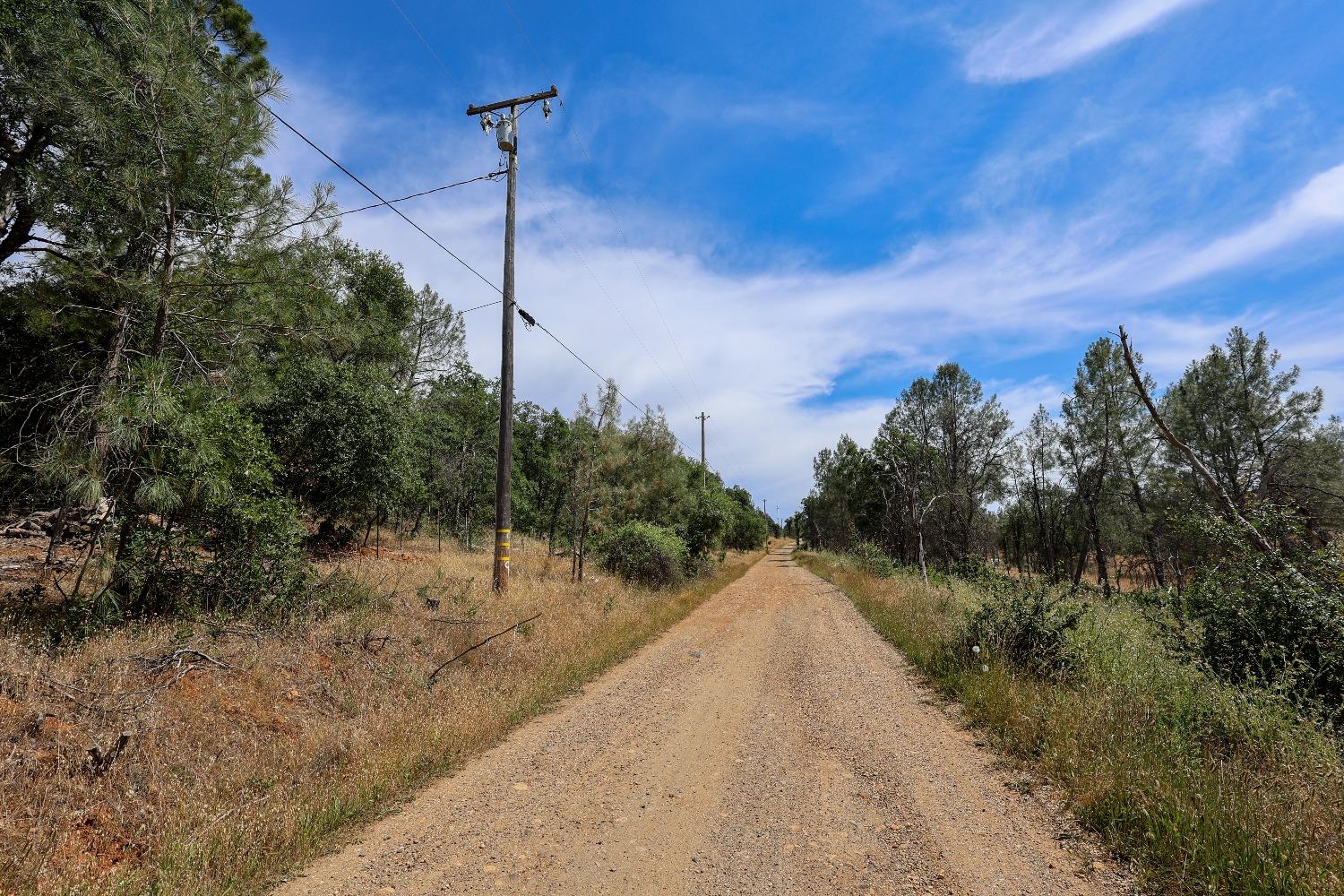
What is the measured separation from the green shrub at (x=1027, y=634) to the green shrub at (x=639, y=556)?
34.8 ft

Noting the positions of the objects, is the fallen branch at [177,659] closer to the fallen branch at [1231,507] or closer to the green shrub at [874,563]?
the fallen branch at [1231,507]

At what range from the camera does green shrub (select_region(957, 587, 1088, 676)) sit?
7188 mm

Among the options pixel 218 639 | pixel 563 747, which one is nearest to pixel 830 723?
pixel 563 747

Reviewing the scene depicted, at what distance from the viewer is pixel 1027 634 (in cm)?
760

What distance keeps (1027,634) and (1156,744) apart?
3.00 meters

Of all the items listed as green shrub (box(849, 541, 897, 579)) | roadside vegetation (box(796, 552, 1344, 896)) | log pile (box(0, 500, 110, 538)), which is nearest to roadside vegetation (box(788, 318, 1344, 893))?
roadside vegetation (box(796, 552, 1344, 896))

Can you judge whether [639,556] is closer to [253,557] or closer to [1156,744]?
[253,557]

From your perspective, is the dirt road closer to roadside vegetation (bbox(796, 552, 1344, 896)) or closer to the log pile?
roadside vegetation (bbox(796, 552, 1344, 896))

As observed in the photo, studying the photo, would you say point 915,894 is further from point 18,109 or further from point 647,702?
point 18,109

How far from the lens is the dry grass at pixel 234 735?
3285 mm

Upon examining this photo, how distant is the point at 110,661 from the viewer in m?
5.20

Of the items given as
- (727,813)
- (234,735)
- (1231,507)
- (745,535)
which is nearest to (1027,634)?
(1231,507)

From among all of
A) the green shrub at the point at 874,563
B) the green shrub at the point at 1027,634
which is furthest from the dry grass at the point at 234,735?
the green shrub at the point at 874,563

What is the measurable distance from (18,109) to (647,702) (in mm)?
13031
